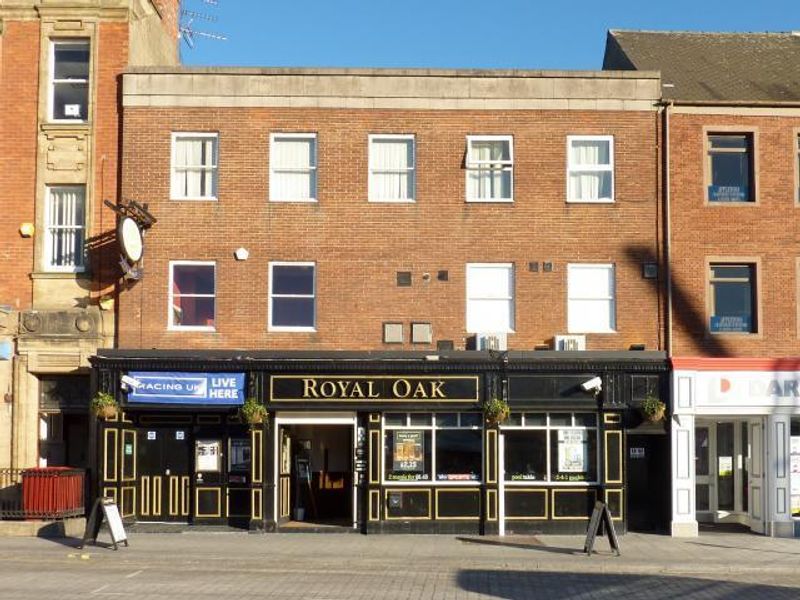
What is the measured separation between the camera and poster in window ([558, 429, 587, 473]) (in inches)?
940

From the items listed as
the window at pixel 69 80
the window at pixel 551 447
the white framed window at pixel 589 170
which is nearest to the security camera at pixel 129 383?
the window at pixel 69 80

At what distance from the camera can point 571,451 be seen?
78.4 ft

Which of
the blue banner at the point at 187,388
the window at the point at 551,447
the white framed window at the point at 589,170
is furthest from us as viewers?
the white framed window at the point at 589,170

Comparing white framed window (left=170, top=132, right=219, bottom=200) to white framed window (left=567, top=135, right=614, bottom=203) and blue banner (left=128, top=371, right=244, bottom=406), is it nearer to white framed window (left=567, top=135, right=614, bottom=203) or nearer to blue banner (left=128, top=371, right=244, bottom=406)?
blue banner (left=128, top=371, right=244, bottom=406)

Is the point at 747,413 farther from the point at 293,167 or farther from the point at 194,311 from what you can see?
the point at 194,311

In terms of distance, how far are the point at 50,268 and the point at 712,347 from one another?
554 inches

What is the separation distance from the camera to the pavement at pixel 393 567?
52.0 feet

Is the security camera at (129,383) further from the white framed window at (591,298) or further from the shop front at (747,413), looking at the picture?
the shop front at (747,413)

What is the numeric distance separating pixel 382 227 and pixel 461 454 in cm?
503

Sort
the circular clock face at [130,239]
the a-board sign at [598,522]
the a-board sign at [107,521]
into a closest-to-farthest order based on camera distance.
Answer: the a-board sign at [598,522], the a-board sign at [107,521], the circular clock face at [130,239]

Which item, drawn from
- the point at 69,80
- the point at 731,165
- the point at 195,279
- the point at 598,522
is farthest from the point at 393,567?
the point at 69,80

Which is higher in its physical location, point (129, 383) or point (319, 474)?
point (129, 383)

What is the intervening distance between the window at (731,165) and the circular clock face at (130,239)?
12.0 meters

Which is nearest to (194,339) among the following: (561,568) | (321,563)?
(321,563)
